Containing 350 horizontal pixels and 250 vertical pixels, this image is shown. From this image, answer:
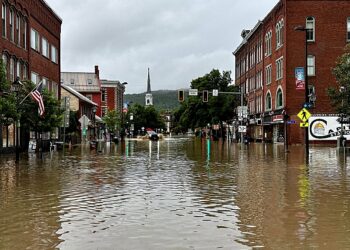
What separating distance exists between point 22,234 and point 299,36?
54759 millimetres

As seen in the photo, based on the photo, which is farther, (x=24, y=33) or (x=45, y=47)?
(x=45, y=47)

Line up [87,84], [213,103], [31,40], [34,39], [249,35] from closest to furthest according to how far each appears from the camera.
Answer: [31,40] → [34,39] → [249,35] → [213,103] → [87,84]

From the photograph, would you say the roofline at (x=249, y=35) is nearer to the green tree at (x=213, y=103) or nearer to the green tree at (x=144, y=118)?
the green tree at (x=213, y=103)

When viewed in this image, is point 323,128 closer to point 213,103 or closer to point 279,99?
point 279,99

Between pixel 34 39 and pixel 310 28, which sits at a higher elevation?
pixel 310 28

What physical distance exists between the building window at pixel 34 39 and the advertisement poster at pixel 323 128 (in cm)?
2979

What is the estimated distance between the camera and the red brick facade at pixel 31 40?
Result: 1558 inches

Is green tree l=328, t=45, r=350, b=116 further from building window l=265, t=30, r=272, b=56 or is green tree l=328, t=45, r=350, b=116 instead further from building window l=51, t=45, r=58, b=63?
building window l=265, t=30, r=272, b=56

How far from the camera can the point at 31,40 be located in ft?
153

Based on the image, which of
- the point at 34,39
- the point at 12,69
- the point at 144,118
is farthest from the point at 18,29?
the point at 144,118

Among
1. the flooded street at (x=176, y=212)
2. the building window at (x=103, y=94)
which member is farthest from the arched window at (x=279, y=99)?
the building window at (x=103, y=94)

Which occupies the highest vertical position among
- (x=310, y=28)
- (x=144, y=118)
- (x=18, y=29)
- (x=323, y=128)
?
(x=310, y=28)

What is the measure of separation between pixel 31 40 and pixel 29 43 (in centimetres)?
160

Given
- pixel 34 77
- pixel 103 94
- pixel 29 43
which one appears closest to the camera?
pixel 29 43
